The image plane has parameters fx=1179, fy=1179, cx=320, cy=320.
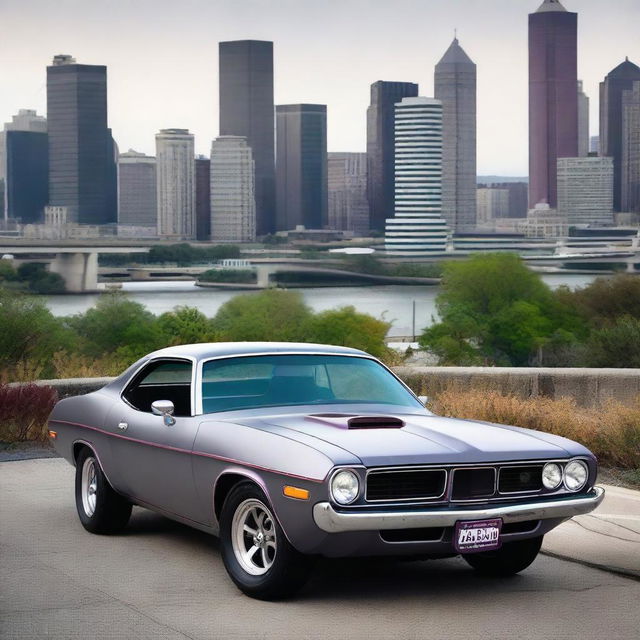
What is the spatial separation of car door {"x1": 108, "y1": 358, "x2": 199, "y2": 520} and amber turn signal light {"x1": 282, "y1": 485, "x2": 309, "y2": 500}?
0.99m

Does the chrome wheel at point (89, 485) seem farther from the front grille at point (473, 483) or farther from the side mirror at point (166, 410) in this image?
the front grille at point (473, 483)

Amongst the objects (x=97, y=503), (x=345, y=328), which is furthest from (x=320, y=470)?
(x=345, y=328)

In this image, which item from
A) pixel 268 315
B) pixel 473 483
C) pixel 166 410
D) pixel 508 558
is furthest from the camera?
pixel 268 315

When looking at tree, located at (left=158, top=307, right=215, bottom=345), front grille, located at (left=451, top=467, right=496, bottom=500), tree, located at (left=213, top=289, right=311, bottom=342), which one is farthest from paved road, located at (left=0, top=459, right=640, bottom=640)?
tree, located at (left=213, top=289, right=311, bottom=342)

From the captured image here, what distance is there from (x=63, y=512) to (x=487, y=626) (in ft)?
12.9

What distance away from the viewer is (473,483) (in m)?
5.69

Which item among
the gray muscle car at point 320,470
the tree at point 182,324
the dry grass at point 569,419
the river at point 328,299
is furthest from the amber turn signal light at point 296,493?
the river at point 328,299

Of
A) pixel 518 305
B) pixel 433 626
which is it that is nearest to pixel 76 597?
pixel 433 626

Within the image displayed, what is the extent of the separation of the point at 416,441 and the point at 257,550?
0.97 metres

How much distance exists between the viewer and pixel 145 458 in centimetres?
689

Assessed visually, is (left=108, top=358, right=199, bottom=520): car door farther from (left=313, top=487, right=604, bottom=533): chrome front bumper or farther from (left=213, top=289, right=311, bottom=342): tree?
(left=213, top=289, right=311, bottom=342): tree

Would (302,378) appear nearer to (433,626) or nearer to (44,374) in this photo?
(433,626)

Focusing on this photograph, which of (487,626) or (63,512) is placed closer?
(487,626)

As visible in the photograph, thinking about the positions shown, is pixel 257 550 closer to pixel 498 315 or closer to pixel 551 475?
pixel 551 475
